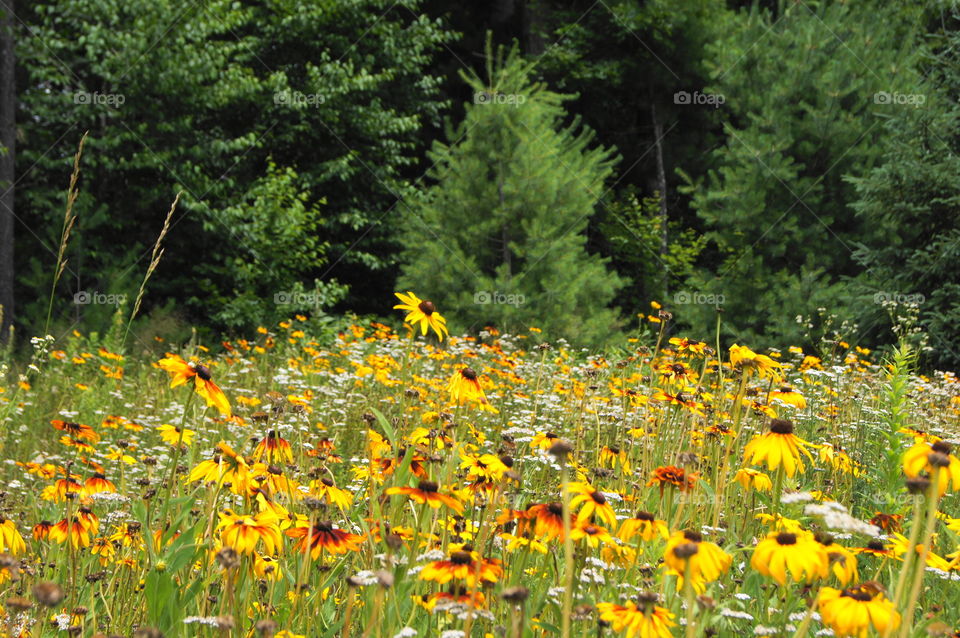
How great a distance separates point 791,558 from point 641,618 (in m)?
0.25

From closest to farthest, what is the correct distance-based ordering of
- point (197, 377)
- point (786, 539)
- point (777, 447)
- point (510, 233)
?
point (786, 539)
point (197, 377)
point (777, 447)
point (510, 233)

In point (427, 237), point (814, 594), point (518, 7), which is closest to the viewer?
point (814, 594)

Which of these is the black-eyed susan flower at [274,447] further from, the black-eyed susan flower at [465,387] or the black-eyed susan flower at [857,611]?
the black-eyed susan flower at [857,611]

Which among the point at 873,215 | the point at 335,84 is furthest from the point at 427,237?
the point at 873,215

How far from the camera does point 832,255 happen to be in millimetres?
11203

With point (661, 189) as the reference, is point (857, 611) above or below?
below

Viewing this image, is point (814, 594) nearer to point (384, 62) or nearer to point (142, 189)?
point (142, 189)

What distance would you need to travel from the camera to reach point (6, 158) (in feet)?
32.8

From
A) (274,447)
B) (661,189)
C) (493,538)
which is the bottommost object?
(493,538)

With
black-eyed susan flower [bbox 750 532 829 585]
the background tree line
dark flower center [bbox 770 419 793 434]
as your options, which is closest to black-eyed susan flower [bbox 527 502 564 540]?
black-eyed susan flower [bbox 750 532 829 585]

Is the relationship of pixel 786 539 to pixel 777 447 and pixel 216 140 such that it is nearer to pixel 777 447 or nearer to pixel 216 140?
pixel 777 447

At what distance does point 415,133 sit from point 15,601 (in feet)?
50.2

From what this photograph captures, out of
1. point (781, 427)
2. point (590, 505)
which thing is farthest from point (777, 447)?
point (590, 505)

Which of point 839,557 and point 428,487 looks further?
point 428,487
